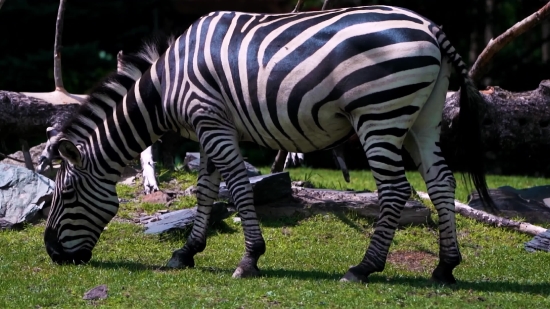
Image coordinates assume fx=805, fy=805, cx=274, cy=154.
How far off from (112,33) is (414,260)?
1348cm

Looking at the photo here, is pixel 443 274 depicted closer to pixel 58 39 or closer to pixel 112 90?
pixel 112 90

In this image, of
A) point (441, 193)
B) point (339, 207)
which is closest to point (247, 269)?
point (441, 193)

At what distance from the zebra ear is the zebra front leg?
135 centimetres

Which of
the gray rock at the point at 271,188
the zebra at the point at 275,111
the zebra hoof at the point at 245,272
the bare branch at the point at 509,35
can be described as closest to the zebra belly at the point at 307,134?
the zebra at the point at 275,111

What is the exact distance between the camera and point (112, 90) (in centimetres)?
887

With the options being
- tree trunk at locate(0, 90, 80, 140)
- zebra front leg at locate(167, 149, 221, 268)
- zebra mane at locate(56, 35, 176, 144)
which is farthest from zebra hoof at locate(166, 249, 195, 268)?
tree trunk at locate(0, 90, 80, 140)

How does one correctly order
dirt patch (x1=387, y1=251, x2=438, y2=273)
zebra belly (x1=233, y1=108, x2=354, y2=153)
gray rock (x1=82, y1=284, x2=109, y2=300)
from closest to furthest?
gray rock (x1=82, y1=284, x2=109, y2=300) < zebra belly (x1=233, y1=108, x2=354, y2=153) < dirt patch (x1=387, y1=251, x2=438, y2=273)

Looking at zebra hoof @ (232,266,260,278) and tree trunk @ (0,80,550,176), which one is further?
tree trunk @ (0,80,550,176)

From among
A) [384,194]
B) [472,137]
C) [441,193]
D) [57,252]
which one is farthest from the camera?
[57,252]

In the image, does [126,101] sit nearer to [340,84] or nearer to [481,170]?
[340,84]

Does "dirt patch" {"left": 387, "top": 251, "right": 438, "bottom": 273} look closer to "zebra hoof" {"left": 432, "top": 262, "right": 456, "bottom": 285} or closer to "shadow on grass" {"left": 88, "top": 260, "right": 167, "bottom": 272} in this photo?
"zebra hoof" {"left": 432, "top": 262, "right": 456, "bottom": 285}

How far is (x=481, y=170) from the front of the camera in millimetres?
8164

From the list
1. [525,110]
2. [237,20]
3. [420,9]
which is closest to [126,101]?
[237,20]

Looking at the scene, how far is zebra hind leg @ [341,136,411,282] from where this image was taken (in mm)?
7445
